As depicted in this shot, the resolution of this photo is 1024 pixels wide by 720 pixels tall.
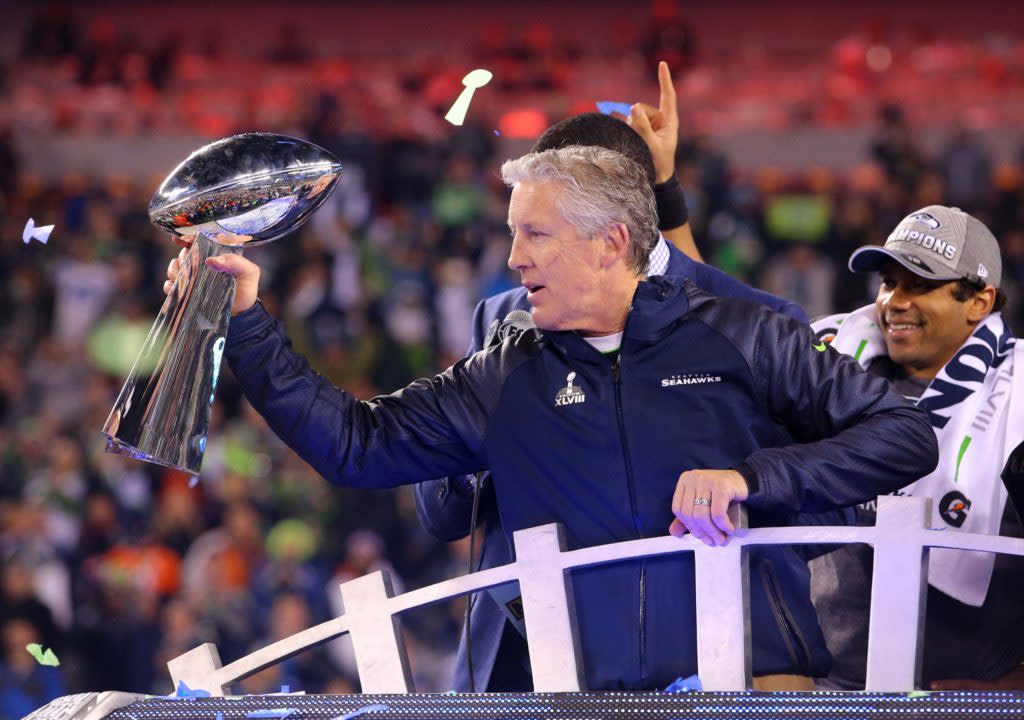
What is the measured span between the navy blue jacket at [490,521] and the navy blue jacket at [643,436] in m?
0.23

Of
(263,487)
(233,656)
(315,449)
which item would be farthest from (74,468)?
(315,449)

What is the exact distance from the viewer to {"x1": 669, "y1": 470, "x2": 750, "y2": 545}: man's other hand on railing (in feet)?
6.90

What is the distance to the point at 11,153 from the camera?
36.7 feet

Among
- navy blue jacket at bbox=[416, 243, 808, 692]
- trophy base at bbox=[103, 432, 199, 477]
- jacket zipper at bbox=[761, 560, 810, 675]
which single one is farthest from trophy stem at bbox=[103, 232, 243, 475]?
jacket zipper at bbox=[761, 560, 810, 675]

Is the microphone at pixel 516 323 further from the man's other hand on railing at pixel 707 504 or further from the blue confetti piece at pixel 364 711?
the blue confetti piece at pixel 364 711

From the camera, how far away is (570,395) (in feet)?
7.70

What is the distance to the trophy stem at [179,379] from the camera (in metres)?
1.99

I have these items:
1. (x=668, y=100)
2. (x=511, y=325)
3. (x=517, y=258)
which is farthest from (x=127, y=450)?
(x=668, y=100)

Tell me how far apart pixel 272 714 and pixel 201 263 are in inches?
27.7

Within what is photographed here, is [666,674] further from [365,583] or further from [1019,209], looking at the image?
[1019,209]

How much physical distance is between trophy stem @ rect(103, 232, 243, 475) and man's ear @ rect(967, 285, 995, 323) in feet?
5.62

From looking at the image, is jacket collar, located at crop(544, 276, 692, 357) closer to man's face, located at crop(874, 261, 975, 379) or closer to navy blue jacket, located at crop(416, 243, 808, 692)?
navy blue jacket, located at crop(416, 243, 808, 692)

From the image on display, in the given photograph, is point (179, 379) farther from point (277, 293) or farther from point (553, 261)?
point (277, 293)

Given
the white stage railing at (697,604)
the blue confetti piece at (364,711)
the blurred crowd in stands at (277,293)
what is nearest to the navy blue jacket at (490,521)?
the white stage railing at (697,604)
